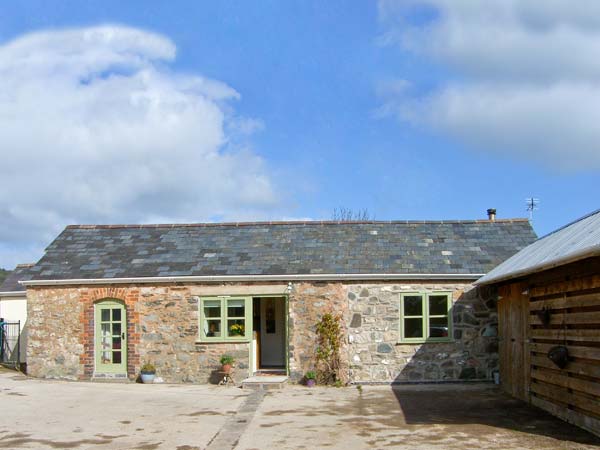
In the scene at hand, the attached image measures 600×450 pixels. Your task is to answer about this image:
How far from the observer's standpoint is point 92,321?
57.9 feet

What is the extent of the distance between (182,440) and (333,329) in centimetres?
718

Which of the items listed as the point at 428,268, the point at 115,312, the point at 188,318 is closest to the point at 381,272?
the point at 428,268

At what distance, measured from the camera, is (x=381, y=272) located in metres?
17.0

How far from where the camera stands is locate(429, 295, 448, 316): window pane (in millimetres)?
17000

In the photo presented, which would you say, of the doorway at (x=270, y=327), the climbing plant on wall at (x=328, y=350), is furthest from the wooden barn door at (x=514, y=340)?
the doorway at (x=270, y=327)

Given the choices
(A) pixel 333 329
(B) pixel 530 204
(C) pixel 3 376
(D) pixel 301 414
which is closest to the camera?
(D) pixel 301 414

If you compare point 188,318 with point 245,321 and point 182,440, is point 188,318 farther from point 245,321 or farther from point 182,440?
point 182,440

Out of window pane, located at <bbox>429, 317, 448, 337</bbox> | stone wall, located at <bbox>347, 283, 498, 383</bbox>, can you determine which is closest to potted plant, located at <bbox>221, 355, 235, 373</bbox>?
stone wall, located at <bbox>347, 283, 498, 383</bbox>

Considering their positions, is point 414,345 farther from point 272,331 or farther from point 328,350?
point 272,331

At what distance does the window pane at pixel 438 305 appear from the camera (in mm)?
17000

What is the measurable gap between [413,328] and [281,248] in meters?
4.13

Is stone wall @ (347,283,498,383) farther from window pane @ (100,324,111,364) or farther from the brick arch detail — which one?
window pane @ (100,324,111,364)

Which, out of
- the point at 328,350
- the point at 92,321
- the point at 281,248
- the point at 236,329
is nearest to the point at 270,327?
the point at 281,248

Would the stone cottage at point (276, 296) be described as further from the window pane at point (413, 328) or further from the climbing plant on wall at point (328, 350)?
the climbing plant on wall at point (328, 350)
